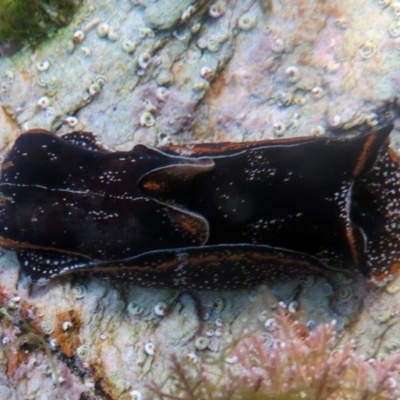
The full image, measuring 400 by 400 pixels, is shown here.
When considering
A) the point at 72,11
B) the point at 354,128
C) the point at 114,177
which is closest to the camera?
the point at 114,177

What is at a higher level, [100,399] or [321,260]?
[321,260]

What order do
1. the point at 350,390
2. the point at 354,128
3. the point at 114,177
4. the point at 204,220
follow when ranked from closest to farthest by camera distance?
the point at 350,390 < the point at 204,220 < the point at 114,177 < the point at 354,128

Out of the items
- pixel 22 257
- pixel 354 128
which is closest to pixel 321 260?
pixel 354 128

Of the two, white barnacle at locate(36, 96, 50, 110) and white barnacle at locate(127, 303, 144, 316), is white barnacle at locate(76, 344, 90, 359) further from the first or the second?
white barnacle at locate(36, 96, 50, 110)

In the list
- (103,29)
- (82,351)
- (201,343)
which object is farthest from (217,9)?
(82,351)

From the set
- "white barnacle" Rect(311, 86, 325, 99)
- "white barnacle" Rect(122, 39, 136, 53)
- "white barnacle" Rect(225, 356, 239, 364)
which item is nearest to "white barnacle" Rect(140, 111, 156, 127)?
"white barnacle" Rect(122, 39, 136, 53)

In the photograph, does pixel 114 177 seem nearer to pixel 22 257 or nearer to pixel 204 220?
pixel 204 220

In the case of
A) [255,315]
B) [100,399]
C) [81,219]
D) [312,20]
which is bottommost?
[100,399]

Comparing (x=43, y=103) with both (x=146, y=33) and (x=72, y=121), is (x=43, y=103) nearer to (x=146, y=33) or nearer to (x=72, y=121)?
(x=72, y=121)
